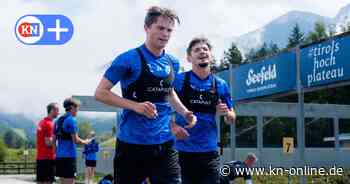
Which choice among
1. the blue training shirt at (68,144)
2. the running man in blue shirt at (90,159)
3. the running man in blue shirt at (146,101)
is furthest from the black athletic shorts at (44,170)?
the running man in blue shirt at (90,159)

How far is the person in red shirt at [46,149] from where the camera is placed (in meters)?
12.2

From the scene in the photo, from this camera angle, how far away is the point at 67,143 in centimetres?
1148

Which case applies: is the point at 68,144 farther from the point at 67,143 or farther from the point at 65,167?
the point at 65,167

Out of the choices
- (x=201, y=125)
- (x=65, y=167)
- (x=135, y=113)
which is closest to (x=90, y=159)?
(x=65, y=167)

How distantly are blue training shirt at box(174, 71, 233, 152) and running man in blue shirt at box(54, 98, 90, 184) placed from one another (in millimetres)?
4678

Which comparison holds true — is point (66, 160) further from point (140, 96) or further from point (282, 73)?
point (140, 96)

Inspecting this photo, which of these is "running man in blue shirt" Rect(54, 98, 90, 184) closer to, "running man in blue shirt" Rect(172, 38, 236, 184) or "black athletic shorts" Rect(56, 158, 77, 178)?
"black athletic shorts" Rect(56, 158, 77, 178)

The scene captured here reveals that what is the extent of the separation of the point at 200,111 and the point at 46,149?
5.87 m

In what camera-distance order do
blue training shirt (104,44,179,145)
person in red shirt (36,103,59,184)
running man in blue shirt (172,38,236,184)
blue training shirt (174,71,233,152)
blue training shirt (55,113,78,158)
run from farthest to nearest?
person in red shirt (36,103,59,184) → blue training shirt (55,113,78,158) → blue training shirt (174,71,233,152) → running man in blue shirt (172,38,236,184) → blue training shirt (104,44,179,145)

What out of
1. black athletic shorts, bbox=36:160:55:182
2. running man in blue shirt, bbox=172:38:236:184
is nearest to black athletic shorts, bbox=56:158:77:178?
black athletic shorts, bbox=36:160:55:182

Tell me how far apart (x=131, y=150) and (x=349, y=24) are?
7055 centimetres

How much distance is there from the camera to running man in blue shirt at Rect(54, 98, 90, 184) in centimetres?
1141

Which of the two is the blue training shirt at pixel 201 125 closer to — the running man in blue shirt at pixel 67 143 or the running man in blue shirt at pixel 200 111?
the running man in blue shirt at pixel 200 111

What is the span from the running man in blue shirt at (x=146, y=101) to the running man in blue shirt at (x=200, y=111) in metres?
1.53
